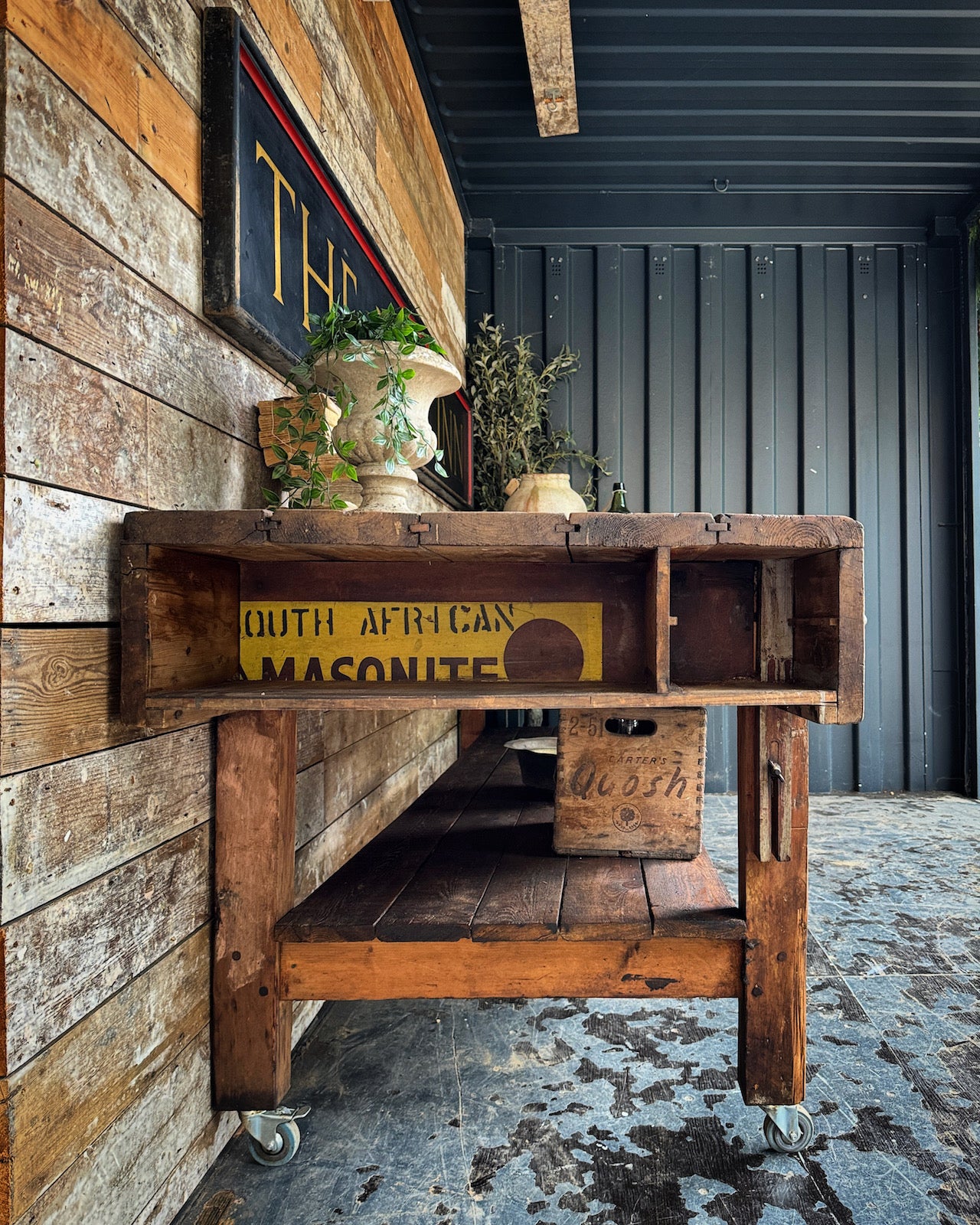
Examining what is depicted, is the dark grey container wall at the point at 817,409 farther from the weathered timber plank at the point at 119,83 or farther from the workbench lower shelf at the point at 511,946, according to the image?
the weathered timber plank at the point at 119,83

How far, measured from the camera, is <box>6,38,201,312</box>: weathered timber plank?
82 centimetres

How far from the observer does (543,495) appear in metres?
1.60

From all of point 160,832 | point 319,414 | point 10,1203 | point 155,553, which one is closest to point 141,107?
point 319,414

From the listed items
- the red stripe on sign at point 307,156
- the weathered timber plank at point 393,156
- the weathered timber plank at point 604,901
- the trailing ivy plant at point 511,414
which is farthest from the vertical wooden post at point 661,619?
the trailing ivy plant at point 511,414

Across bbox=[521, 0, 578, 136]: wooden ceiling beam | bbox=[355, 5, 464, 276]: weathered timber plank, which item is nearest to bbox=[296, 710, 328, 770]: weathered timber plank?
bbox=[355, 5, 464, 276]: weathered timber plank

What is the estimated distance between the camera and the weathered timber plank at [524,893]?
1245 millimetres

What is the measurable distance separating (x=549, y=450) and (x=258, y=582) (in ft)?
9.83

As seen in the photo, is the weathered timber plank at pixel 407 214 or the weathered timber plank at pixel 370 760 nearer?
the weathered timber plank at pixel 370 760

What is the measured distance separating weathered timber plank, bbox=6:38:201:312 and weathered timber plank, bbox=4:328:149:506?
7.1 inches

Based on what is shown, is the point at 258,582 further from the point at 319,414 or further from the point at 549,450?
the point at 549,450

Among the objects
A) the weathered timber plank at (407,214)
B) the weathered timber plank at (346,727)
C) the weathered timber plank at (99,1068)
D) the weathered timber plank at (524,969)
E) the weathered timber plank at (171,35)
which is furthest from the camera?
the weathered timber plank at (407,214)

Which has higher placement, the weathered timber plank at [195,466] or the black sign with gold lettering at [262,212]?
the black sign with gold lettering at [262,212]

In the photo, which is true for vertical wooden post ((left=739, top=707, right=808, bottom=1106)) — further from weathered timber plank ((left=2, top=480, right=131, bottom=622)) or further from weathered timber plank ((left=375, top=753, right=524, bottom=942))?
weathered timber plank ((left=2, top=480, right=131, bottom=622))

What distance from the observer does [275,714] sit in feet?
4.17
